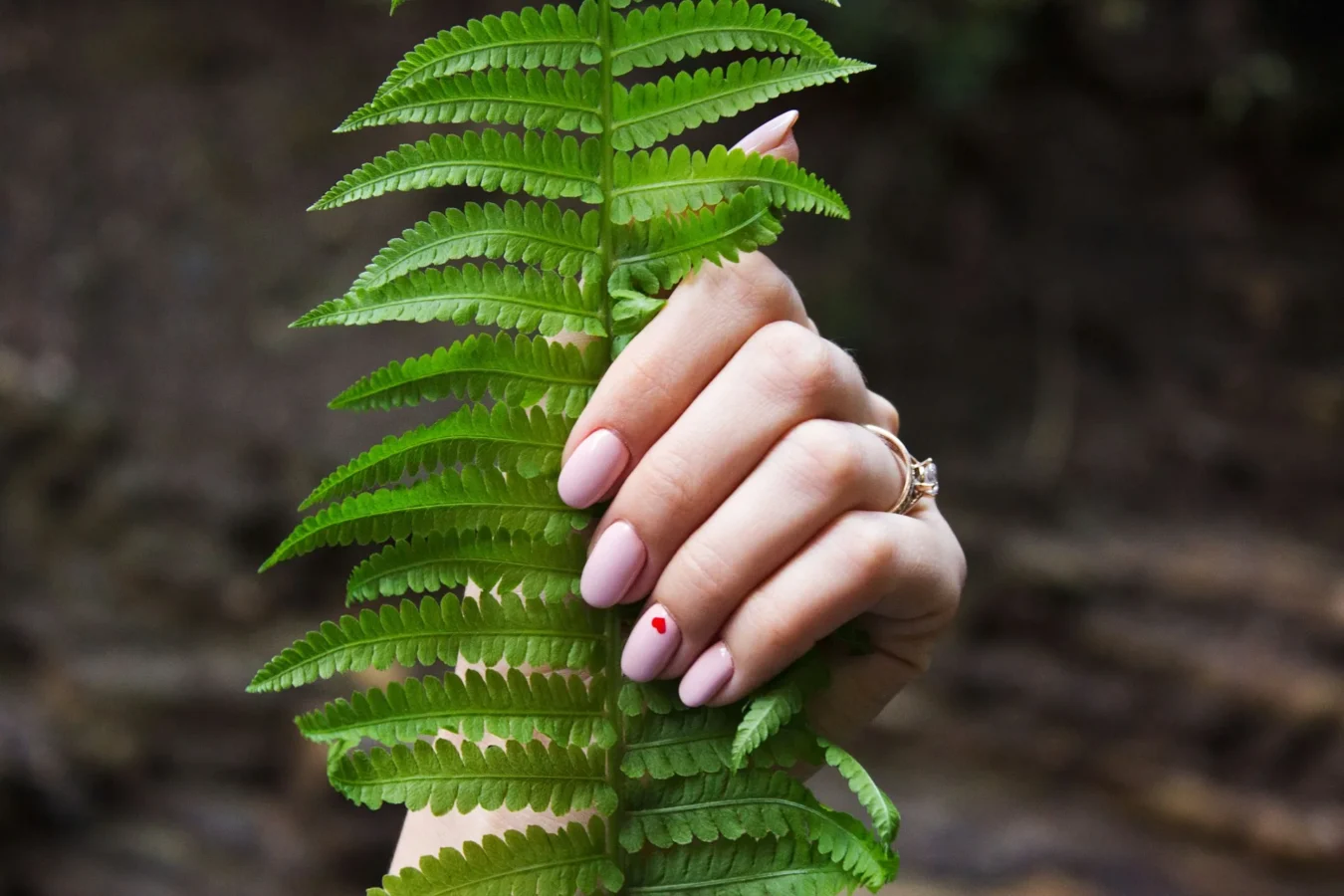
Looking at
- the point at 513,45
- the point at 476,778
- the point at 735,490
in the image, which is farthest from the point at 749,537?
the point at 513,45

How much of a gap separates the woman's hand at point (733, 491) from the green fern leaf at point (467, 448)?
0.11ft

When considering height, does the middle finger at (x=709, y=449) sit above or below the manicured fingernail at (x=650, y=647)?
above

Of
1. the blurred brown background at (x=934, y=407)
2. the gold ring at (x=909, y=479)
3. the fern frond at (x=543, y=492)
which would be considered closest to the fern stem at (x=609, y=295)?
the fern frond at (x=543, y=492)

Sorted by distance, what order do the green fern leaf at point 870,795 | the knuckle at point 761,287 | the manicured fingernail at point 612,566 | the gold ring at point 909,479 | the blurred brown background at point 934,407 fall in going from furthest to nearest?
the blurred brown background at point 934,407 → the gold ring at point 909,479 → the knuckle at point 761,287 → the manicured fingernail at point 612,566 → the green fern leaf at point 870,795

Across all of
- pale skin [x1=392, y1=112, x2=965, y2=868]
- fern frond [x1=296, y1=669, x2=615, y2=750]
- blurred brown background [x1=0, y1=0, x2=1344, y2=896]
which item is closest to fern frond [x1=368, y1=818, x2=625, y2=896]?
fern frond [x1=296, y1=669, x2=615, y2=750]

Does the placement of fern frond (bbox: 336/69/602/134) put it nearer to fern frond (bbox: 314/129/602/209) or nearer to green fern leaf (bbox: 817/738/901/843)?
fern frond (bbox: 314/129/602/209)

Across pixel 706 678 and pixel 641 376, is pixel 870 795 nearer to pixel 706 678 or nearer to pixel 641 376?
pixel 706 678

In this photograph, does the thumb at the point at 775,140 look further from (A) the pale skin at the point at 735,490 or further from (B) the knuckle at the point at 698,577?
(B) the knuckle at the point at 698,577

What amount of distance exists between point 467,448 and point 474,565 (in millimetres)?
133

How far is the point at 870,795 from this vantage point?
1.08 metres

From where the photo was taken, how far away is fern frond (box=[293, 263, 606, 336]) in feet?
3.60

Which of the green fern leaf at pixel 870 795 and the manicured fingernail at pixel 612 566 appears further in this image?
the manicured fingernail at pixel 612 566

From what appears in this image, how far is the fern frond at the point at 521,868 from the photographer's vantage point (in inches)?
43.1

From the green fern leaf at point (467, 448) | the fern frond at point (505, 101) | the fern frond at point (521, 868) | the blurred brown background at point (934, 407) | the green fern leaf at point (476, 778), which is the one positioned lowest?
the fern frond at point (521, 868)
